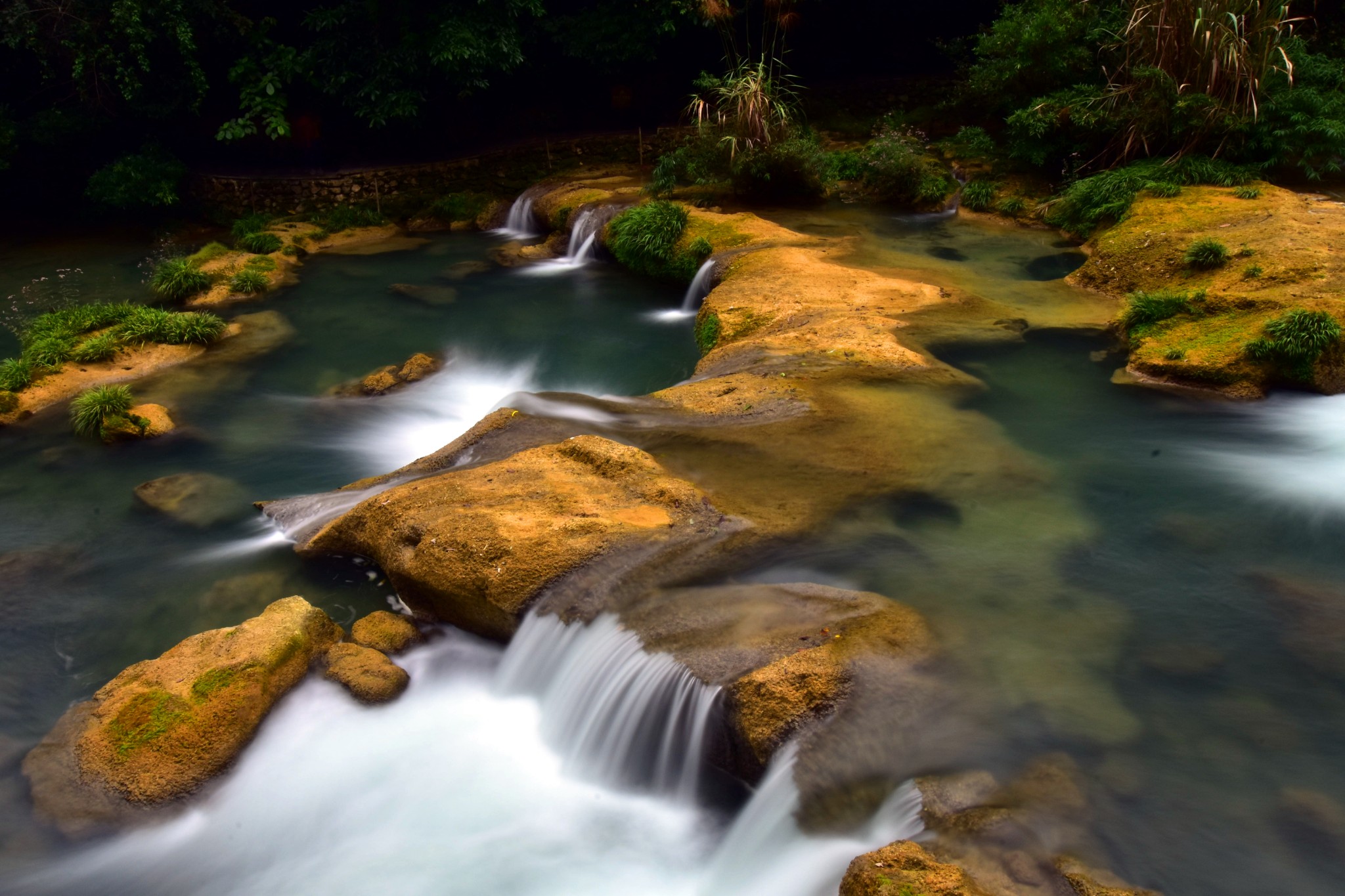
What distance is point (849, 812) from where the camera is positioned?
4.70 meters

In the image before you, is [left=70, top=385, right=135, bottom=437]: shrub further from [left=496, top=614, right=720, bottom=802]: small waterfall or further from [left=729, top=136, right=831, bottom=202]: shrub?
[left=729, top=136, right=831, bottom=202]: shrub

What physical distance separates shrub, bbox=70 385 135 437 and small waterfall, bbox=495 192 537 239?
8.02m

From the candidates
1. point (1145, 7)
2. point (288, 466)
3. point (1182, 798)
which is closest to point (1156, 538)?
point (1182, 798)

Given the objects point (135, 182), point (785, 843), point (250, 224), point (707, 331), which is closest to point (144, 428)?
point (707, 331)

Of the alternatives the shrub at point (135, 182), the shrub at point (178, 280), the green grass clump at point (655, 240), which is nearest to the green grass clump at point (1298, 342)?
the green grass clump at point (655, 240)

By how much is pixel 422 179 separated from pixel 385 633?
13.3 meters

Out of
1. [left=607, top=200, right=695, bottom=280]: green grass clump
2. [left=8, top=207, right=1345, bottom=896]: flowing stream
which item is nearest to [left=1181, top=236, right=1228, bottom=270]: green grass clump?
[left=8, top=207, right=1345, bottom=896]: flowing stream

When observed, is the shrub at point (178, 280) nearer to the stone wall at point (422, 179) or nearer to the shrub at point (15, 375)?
the shrub at point (15, 375)

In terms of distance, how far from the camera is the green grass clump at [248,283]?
45.8 ft

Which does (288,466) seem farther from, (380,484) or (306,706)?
(306,706)

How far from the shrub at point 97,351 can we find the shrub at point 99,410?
61.8 inches

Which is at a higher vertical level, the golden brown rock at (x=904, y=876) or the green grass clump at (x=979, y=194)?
the green grass clump at (x=979, y=194)

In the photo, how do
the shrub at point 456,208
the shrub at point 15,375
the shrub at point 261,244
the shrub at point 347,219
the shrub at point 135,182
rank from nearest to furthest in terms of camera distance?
the shrub at point 15,375
the shrub at point 261,244
the shrub at point 135,182
the shrub at point 347,219
the shrub at point 456,208

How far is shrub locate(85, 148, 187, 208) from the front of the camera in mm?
16547
